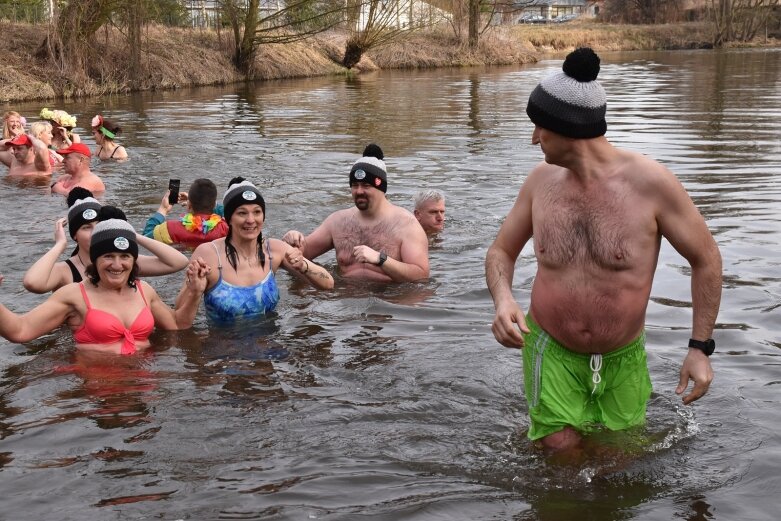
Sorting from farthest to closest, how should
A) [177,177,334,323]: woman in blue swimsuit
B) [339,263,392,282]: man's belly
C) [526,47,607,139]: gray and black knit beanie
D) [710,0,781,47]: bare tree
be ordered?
[710,0,781,47]: bare tree < [339,263,392,282]: man's belly < [177,177,334,323]: woman in blue swimsuit < [526,47,607,139]: gray and black knit beanie

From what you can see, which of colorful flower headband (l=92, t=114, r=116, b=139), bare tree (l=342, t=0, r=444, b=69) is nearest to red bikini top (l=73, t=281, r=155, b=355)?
colorful flower headband (l=92, t=114, r=116, b=139)

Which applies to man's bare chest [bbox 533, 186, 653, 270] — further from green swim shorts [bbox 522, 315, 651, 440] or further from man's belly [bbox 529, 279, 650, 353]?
green swim shorts [bbox 522, 315, 651, 440]

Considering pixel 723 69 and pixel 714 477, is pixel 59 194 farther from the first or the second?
pixel 723 69

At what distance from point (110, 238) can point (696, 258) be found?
361cm

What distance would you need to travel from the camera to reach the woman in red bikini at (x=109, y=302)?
594 cm

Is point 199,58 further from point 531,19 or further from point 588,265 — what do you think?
point 531,19

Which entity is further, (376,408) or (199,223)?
(199,223)

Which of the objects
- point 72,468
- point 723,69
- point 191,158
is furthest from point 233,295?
point 723,69

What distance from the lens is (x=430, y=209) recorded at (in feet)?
31.0

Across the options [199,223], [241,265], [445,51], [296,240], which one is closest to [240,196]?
[241,265]

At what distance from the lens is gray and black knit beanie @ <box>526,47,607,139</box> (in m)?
3.91

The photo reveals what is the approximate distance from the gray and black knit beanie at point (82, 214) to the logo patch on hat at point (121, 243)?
74 cm

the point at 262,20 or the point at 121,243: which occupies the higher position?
the point at 262,20

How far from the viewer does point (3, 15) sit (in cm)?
2877
